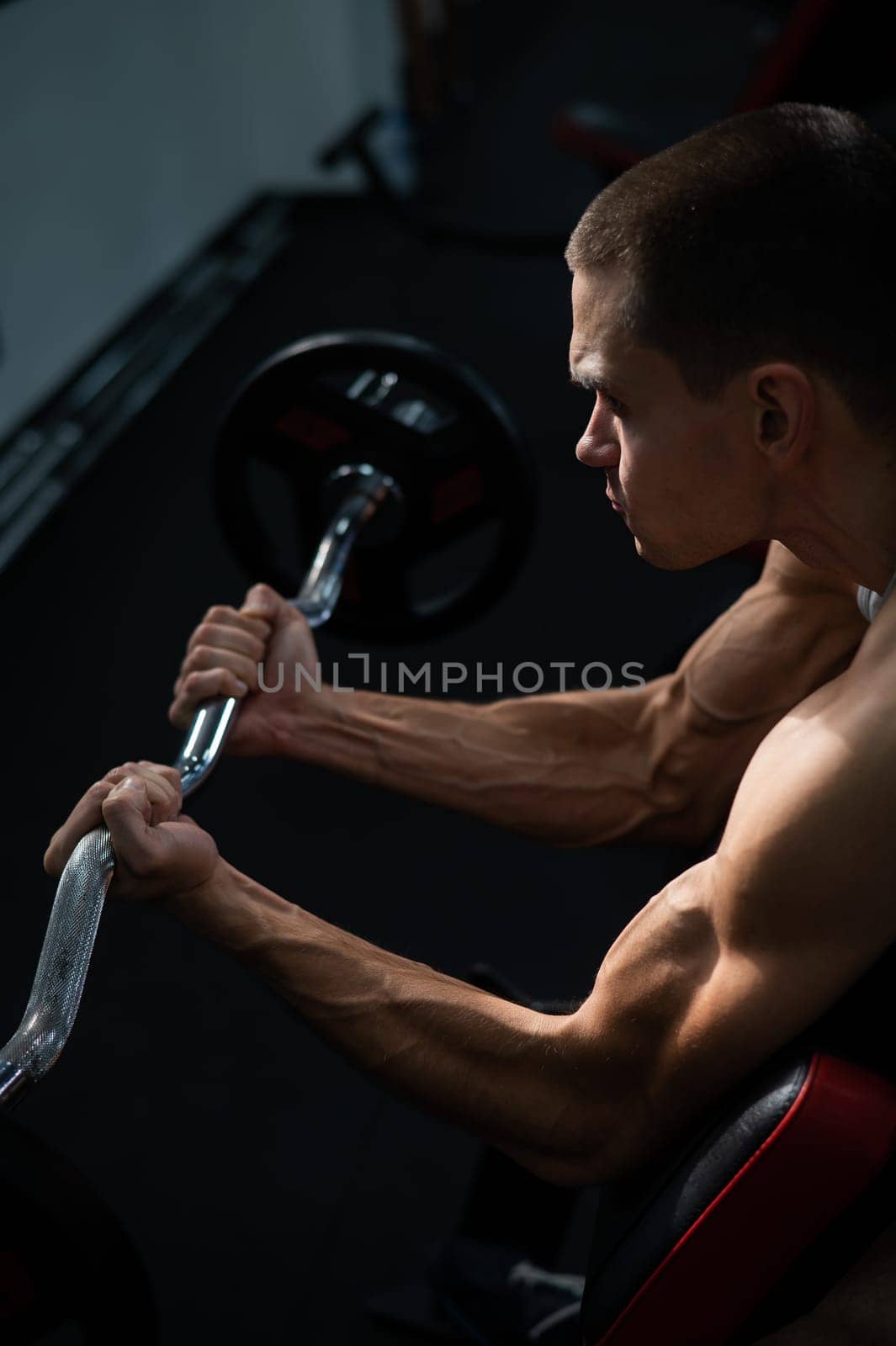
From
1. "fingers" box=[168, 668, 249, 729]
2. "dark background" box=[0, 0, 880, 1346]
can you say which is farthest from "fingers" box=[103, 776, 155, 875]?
"fingers" box=[168, 668, 249, 729]

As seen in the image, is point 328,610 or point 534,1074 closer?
point 534,1074

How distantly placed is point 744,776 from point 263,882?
1.38 feet

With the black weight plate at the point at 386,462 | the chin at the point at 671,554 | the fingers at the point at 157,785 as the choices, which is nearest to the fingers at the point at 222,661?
the fingers at the point at 157,785

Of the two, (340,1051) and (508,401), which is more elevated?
(508,401)

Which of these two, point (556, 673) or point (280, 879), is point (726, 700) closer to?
point (280, 879)

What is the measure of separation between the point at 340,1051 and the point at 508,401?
7.41ft

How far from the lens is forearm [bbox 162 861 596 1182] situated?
912 millimetres

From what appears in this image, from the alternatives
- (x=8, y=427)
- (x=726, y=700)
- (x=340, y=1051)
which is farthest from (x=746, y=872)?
(x=8, y=427)

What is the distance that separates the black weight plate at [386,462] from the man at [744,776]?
55cm

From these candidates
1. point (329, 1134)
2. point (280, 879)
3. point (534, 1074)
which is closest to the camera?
point (534, 1074)

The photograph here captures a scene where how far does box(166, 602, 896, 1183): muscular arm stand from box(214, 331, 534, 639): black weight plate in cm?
63

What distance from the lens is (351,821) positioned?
6.17 ft

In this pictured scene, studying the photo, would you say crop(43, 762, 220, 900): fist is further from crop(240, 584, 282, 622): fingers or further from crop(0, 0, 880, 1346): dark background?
crop(240, 584, 282, 622): fingers

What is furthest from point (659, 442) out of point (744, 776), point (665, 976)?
point (665, 976)
